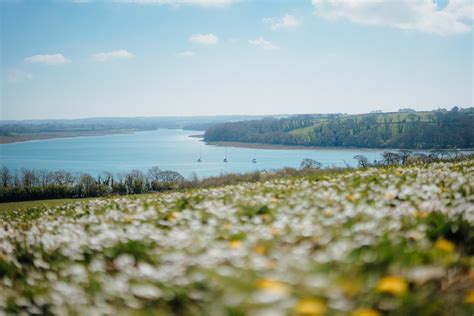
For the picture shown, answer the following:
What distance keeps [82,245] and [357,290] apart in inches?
162

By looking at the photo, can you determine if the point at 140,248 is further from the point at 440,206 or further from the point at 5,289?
the point at 440,206

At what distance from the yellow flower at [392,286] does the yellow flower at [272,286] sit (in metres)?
0.85

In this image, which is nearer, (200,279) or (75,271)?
(200,279)

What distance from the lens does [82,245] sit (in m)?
5.71

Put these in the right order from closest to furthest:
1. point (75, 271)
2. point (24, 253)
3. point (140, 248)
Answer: point (75, 271), point (140, 248), point (24, 253)

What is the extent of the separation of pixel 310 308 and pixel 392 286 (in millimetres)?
893

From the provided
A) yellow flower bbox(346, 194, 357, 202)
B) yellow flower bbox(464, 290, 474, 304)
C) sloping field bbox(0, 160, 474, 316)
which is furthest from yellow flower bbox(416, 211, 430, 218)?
yellow flower bbox(464, 290, 474, 304)

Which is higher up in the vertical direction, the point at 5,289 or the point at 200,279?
the point at 200,279

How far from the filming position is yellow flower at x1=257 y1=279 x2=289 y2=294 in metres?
3.02

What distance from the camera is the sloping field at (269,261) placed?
3258 mm

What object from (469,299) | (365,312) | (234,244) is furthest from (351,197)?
(365,312)

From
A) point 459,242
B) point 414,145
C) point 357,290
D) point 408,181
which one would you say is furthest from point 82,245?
point 414,145

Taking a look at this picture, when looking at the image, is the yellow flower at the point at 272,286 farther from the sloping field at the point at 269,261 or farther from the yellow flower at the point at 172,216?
the yellow flower at the point at 172,216

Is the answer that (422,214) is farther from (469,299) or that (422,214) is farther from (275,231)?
(469,299)
